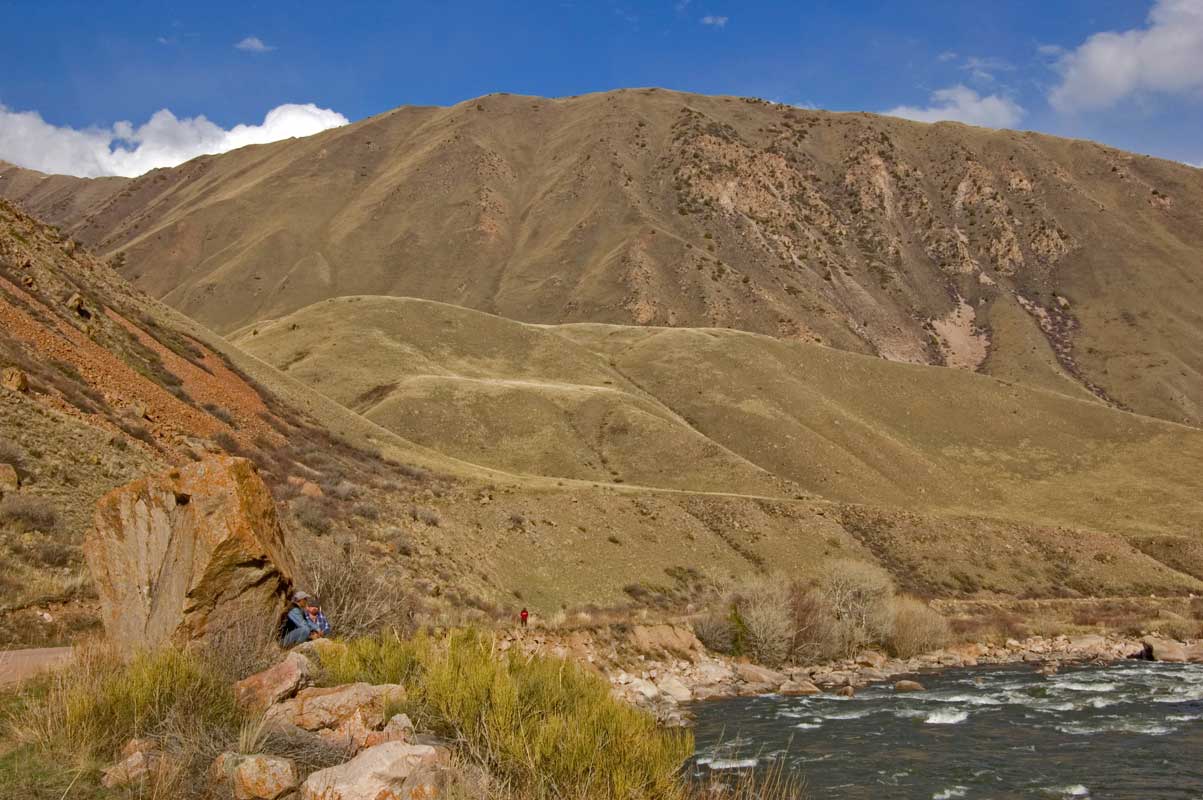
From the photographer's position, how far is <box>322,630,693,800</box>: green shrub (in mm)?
7363

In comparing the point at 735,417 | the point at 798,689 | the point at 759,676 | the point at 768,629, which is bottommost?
the point at 798,689

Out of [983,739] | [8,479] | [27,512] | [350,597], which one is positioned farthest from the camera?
[983,739]

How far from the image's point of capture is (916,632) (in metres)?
41.2

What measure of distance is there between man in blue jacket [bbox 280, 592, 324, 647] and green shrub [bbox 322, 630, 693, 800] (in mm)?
1413

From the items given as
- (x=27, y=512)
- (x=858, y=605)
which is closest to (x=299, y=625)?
(x=27, y=512)

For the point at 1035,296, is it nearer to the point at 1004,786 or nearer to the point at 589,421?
the point at 589,421

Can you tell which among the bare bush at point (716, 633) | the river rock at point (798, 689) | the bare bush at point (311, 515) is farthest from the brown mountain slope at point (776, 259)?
the bare bush at point (311, 515)

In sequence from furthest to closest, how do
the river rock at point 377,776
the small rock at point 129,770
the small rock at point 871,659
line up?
the small rock at point 871,659 < the small rock at point 129,770 < the river rock at point 377,776

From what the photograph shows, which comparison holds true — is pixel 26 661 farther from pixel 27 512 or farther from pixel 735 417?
pixel 735 417

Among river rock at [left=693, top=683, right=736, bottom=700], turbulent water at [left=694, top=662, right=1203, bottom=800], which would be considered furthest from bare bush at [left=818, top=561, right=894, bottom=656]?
river rock at [left=693, top=683, right=736, bottom=700]

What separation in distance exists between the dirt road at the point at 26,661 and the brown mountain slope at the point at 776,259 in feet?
439

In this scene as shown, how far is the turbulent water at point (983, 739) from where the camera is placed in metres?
18.5

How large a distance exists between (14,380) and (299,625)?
16.1 m

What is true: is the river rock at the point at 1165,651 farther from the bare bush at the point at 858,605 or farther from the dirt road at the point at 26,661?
the dirt road at the point at 26,661
